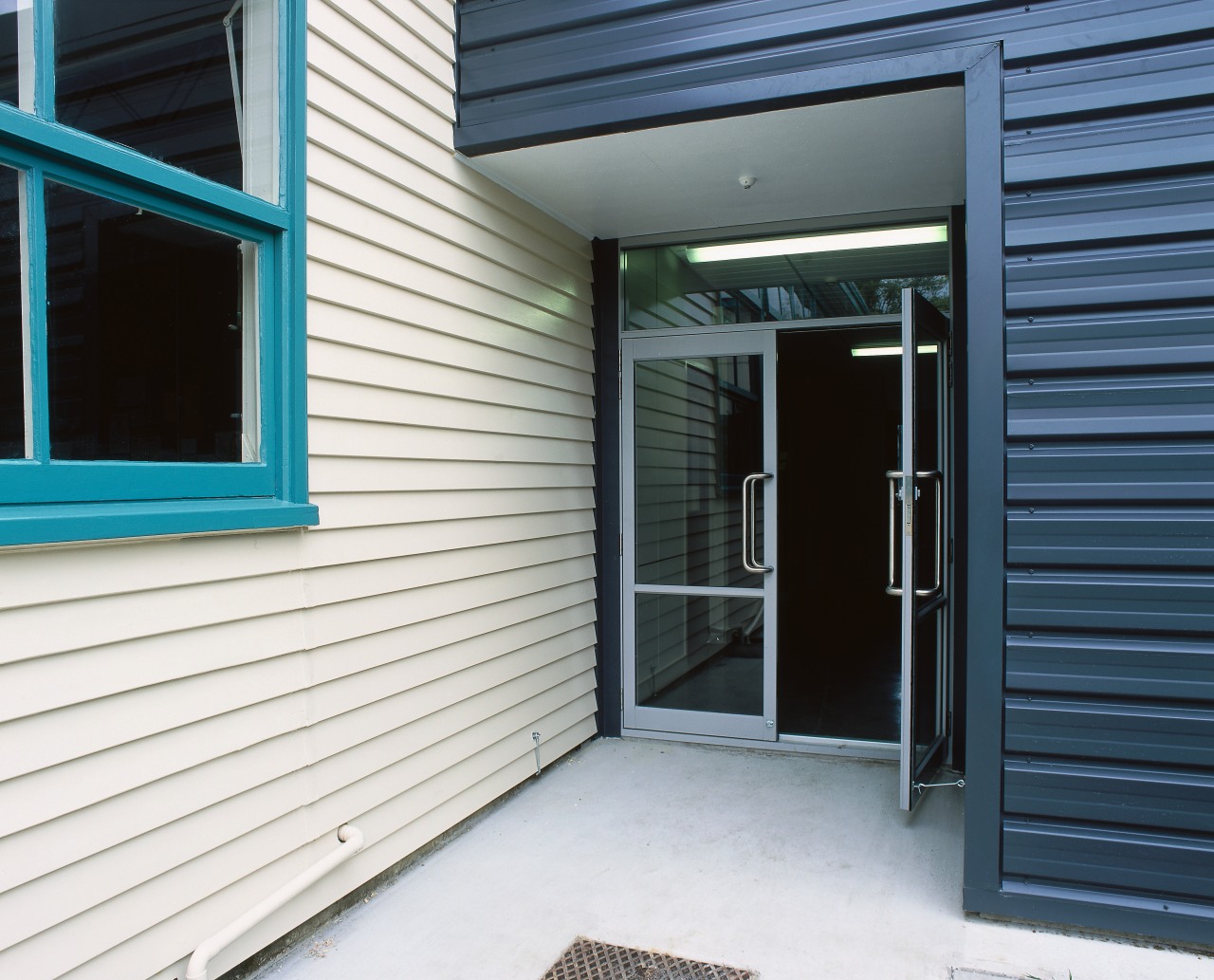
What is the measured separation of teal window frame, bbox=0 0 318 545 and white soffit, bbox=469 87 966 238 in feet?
3.56

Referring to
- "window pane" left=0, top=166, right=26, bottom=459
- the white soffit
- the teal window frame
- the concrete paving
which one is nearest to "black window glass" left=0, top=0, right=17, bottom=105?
the teal window frame

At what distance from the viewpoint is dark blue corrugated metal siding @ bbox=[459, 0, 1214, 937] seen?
2.28 m

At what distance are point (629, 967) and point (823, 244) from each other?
308cm

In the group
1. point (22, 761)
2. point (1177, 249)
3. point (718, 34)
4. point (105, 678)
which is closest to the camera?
point (22, 761)

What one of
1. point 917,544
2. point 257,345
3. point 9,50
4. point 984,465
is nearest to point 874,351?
point 917,544

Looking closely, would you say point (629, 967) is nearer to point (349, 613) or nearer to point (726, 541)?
point (349, 613)

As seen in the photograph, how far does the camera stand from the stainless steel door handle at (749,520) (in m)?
3.96

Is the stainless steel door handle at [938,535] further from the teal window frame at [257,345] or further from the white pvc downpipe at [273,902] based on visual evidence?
the teal window frame at [257,345]

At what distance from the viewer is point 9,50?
1.76m

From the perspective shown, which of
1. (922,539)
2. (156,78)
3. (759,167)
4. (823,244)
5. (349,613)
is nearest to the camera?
(156,78)

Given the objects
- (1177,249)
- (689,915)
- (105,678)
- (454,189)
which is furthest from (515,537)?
(1177,249)

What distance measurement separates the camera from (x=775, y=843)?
3016mm

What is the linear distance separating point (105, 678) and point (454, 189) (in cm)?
202

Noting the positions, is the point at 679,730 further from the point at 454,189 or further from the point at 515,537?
the point at 454,189
